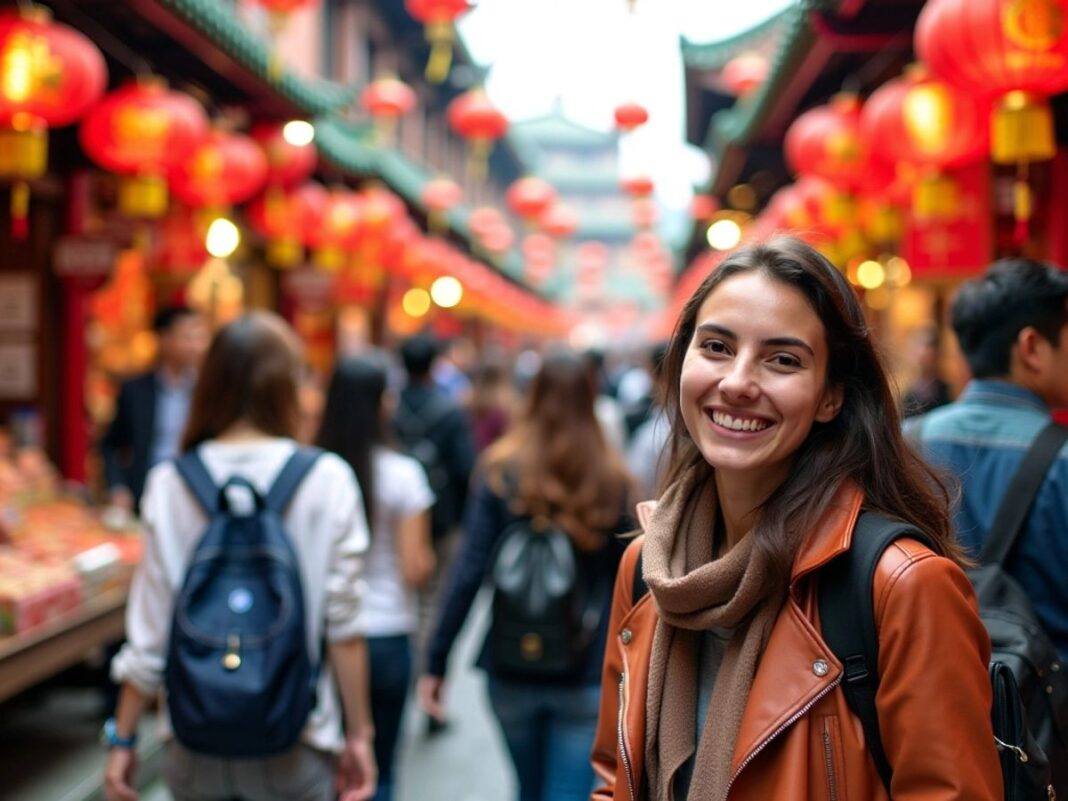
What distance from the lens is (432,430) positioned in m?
6.40

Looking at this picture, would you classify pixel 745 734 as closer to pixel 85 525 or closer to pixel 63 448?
pixel 85 525

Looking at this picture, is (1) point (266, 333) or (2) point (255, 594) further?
(1) point (266, 333)

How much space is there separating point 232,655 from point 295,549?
0.32m

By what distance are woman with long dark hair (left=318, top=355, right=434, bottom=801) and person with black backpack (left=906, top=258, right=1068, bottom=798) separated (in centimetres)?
172

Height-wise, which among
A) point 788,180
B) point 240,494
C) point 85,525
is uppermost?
point 788,180

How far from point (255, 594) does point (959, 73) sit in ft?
10.4

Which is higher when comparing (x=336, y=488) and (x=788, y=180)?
(x=788, y=180)

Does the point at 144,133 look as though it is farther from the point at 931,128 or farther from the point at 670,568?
the point at 670,568

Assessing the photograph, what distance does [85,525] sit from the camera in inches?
253

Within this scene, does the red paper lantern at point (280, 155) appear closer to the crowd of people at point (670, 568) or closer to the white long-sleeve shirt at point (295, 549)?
the crowd of people at point (670, 568)

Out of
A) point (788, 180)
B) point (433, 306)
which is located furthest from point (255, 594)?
point (433, 306)

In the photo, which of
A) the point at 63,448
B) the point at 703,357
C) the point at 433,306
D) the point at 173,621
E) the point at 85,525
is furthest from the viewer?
the point at 433,306

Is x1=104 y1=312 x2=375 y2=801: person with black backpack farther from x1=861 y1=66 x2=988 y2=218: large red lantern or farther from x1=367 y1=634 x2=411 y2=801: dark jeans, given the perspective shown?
x1=861 y1=66 x2=988 y2=218: large red lantern

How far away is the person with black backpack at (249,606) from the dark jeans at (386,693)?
0.71m
